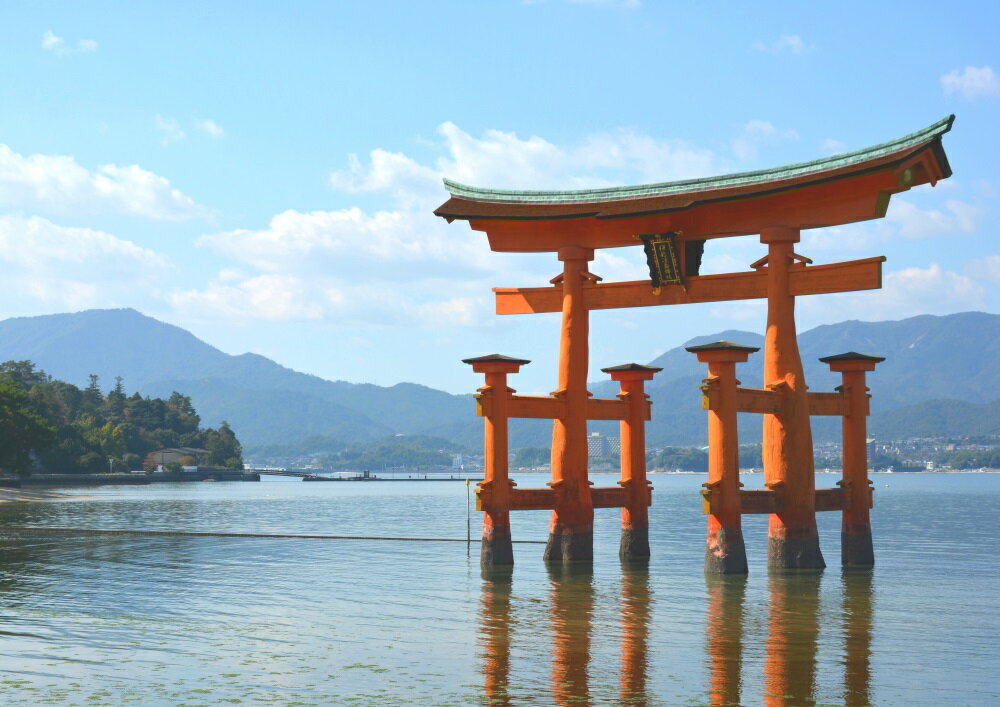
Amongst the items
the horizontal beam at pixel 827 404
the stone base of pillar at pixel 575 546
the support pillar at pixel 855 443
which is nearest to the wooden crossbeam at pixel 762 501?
the support pillar at pixel 855 443

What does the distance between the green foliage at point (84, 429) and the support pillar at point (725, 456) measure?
246 ft

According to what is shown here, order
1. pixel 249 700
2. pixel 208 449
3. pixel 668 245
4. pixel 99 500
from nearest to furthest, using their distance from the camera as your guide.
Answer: pixel 249 700 < pixel 668 245 < pixel 99 500 < pixel 208 449

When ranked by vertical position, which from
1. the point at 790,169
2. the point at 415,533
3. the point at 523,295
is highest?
the point at 790,169

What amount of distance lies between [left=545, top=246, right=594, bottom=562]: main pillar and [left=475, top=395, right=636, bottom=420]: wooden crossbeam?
298 mm

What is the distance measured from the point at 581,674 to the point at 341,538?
29699 mm

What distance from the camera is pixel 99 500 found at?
82.9 meters

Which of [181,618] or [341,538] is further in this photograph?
[341,538]

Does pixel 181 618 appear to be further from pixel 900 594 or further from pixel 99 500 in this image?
pixel 99 500

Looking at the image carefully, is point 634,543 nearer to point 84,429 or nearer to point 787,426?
point 787,426

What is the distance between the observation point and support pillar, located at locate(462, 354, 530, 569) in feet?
84.4

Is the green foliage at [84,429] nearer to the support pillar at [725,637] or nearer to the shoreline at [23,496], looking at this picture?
the shoreline at [23,496]

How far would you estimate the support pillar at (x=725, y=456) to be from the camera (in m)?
24.3

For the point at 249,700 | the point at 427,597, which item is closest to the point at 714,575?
the point at 427,597

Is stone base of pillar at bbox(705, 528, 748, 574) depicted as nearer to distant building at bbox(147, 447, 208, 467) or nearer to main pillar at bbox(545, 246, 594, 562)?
main pillar at bbox(545, 246, 594, 562)
